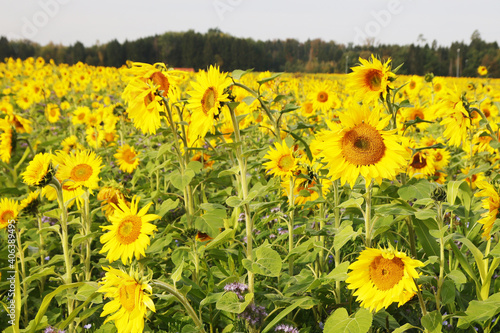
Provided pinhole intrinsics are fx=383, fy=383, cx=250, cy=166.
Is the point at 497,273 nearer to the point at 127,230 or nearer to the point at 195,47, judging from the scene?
the point at 127,230

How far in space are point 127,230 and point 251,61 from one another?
33070 mm

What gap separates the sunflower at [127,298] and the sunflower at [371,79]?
1.61 metres

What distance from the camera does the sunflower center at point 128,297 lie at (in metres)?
1.57

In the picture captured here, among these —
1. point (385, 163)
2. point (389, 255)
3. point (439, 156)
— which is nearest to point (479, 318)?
point (389, 255)

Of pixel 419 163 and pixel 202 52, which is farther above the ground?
pixel 202 52

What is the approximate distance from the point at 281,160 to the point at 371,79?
0.79 metres

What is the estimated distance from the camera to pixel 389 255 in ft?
5.12

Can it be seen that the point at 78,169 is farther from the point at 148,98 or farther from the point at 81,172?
the point at 148,98

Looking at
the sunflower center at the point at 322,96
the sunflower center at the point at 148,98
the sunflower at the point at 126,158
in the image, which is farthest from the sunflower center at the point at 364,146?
the sunflower center at the point at 322,96

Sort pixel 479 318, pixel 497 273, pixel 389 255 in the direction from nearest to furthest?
pixel 389 255
pixel 479 318
pixel 497 273

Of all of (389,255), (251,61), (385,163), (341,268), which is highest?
(251,61)

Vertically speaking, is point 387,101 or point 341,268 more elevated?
point 387,101

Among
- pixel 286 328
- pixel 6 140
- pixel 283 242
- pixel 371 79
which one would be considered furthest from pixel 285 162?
pixel 6 140

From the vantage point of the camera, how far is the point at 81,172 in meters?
2.66
